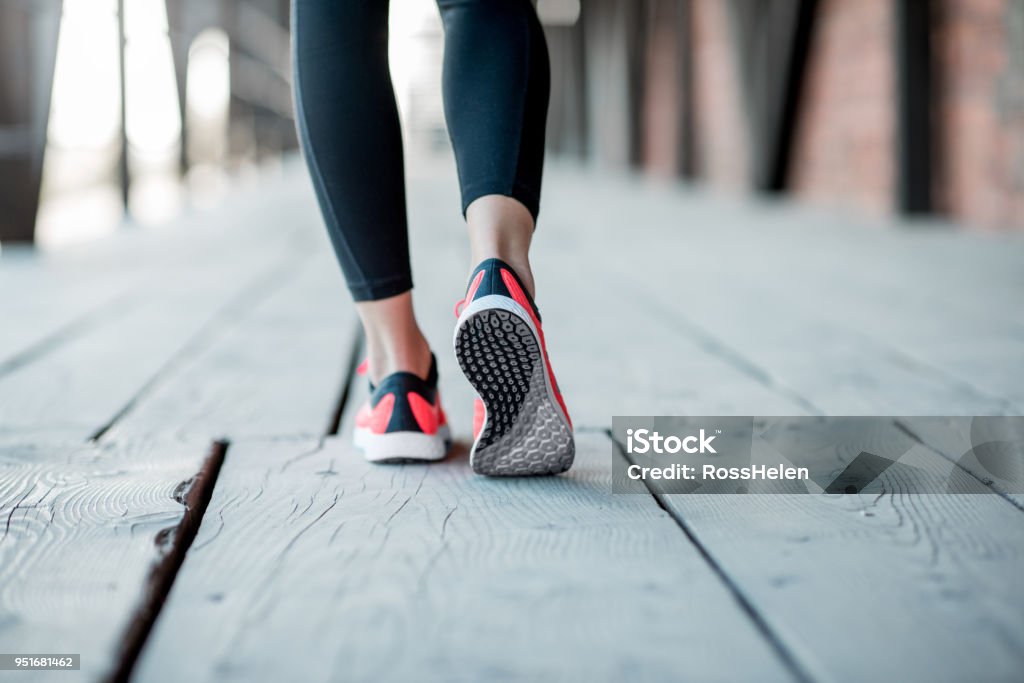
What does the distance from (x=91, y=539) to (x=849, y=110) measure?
11.8ft

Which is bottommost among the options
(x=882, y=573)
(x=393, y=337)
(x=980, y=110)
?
(x=882, y=573)

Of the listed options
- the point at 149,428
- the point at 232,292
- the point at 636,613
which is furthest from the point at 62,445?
the point at 232,292

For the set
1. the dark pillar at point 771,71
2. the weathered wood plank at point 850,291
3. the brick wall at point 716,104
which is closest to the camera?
the weathered wood plank at point 850,291

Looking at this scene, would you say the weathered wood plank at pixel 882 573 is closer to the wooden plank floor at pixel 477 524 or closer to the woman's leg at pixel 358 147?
the wooden plank floor at pixel 477 524

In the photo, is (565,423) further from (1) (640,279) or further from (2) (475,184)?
(1) (640,279)

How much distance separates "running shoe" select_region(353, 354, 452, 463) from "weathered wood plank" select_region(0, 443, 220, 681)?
0.43 ft

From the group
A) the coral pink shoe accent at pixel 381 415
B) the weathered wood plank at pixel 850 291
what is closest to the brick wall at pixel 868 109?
the weathered wood plank at pixel 850 291

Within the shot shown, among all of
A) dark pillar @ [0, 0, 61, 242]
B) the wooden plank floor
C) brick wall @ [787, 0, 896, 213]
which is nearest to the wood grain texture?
the wooden plank floor

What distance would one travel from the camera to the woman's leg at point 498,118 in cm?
75

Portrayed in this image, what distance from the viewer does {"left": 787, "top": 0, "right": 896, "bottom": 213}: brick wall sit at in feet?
11.2

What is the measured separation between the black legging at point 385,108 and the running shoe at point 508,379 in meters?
0.09

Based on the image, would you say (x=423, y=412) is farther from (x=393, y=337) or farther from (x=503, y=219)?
(x=503, y=219)

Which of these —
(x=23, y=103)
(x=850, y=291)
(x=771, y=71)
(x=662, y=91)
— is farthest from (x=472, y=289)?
(x=662, y=91)

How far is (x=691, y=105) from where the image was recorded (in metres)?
5.99
